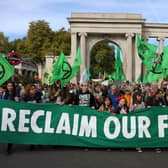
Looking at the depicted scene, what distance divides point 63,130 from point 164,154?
2.72m

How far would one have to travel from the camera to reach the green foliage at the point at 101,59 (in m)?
72.9

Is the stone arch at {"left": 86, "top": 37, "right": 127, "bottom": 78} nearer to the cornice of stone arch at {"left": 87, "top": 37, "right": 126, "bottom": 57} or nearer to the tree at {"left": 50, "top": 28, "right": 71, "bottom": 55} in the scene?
the cornice of stone arch at {"left": 87, "top": 37, "right": 126, "bottom": 57}

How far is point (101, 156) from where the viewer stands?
806cm

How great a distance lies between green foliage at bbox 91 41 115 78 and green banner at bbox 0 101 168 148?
61.8 meters

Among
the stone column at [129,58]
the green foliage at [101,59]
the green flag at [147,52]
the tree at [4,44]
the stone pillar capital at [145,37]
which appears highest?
the tree at [4,44]

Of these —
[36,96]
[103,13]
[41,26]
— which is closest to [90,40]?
[103,13]

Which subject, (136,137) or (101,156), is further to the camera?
(136,137)

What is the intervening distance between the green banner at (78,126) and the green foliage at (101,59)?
61782 millimetres

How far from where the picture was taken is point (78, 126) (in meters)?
8.75

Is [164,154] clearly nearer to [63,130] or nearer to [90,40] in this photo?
[63,130]

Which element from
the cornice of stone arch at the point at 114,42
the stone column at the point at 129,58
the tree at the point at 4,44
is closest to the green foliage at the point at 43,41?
the cornice of stone arch at the point at 114,42

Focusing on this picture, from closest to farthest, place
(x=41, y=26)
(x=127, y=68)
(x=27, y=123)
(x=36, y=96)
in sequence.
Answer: (x=27, y=123), (x=36, y=96), (x=127, y=68), (x=41, y=26)

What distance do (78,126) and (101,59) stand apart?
66602 mm

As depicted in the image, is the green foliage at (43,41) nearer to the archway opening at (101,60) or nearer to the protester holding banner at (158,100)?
the archway opening at (101,60)
